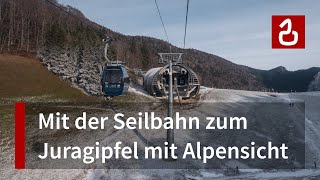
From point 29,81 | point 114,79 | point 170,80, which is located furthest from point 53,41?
point 170,80

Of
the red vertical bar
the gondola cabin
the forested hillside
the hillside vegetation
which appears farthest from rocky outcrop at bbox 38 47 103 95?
the gondola cabin

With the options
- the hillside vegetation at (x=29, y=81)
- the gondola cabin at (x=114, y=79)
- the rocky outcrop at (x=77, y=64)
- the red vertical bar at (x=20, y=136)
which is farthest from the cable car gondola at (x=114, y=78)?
the rocky outcrop at (x=77, y=64)

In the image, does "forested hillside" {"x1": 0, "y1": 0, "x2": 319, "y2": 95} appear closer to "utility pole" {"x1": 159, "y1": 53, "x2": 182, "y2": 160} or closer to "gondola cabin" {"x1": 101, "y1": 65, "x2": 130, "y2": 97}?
"gondola cabin" {"x1": 101, "y1": 65, "x2": 130, "y2": 97}

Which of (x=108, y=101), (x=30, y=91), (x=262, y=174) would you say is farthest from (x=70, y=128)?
(x=30, y=91)

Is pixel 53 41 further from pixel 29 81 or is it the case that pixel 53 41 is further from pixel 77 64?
pixel 29 81

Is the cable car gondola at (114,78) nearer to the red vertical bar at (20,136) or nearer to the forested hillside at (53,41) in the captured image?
the red vertical bar at (20,136)
